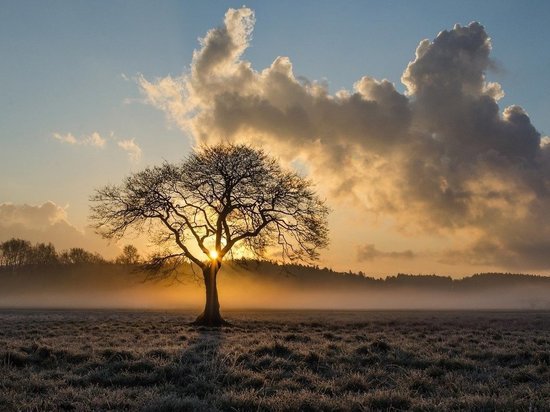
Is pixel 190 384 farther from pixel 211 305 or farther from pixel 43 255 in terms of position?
pixel 43 255

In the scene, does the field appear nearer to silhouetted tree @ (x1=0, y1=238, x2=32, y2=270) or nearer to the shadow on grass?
the shadow on grass

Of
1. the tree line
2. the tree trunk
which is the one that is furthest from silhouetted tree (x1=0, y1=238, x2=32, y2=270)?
the tree trunk

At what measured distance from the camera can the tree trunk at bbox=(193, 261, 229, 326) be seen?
3606cm

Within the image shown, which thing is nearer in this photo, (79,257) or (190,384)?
(190,384)

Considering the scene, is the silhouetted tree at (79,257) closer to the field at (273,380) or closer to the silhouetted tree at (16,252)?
the silhouetted tree at (16,252)

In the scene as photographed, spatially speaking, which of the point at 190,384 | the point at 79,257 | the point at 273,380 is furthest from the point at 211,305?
the point at 79,257

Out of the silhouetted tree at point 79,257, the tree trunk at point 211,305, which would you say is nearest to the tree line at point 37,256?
the silhouetted tree at point 79,257

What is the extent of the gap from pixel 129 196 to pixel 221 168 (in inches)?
320

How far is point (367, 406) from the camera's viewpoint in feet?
25.9

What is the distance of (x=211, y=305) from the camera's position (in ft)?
121

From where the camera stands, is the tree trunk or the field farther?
the tree trunk

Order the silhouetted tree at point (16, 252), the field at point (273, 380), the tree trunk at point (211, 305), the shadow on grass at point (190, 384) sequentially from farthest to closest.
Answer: the silhouetted tree at point (16, 252), the tree trunk at point (211, 305), the field at point (273, 380), the shadow on grass at point (190, 384)

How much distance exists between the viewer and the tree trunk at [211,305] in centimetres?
3606

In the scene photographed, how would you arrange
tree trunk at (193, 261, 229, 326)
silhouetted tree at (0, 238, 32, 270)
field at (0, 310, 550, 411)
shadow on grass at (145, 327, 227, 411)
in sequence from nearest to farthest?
1. shadow on grass at (145, 327, 227, 411)
2. field at (0, 310, 550, 411)
3. tree trunk at (193, 261, 229, 326)
4. silhouetted tree at (0, 238, 32, 270)
